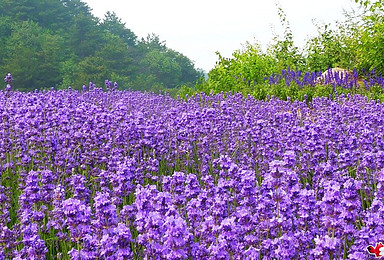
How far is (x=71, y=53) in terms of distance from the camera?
92.5 feet

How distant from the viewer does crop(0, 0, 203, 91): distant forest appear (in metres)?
24.0

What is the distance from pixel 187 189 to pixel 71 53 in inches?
1044

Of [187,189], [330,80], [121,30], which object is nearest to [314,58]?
[330,80]

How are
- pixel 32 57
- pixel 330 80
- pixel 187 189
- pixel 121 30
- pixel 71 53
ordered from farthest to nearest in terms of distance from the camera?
pixel 121 30 < pixel 71 53 < pixel 32 57 < pixel 330 80 < pixel 187 189

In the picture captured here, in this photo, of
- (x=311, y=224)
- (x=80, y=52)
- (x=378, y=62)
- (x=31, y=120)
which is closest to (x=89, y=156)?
(x=31, y=120)

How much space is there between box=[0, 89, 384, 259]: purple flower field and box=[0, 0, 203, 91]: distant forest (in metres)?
18.2

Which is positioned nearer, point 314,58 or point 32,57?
point 314,58

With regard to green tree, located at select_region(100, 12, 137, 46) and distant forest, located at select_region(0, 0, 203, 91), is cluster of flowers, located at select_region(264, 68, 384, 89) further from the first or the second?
green tree, located at select_region(100, 12, 137, 46)

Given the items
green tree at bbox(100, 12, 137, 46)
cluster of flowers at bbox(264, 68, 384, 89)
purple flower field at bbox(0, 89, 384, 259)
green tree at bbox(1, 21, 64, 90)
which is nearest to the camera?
purple flower field at bbox(0, 89, 384, 259)

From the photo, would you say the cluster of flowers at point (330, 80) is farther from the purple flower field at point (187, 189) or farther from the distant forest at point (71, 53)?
the distant forest at point (71, 53)

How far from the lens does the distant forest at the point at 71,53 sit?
78.8 ft

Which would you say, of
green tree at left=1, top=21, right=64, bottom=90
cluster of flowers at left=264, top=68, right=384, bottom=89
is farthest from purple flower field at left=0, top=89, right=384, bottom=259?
green tree at left=1, top=21, right=64, bottom=90

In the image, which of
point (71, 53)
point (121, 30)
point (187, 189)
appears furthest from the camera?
point (121, 30)

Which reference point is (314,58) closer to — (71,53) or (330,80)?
(330,80)
